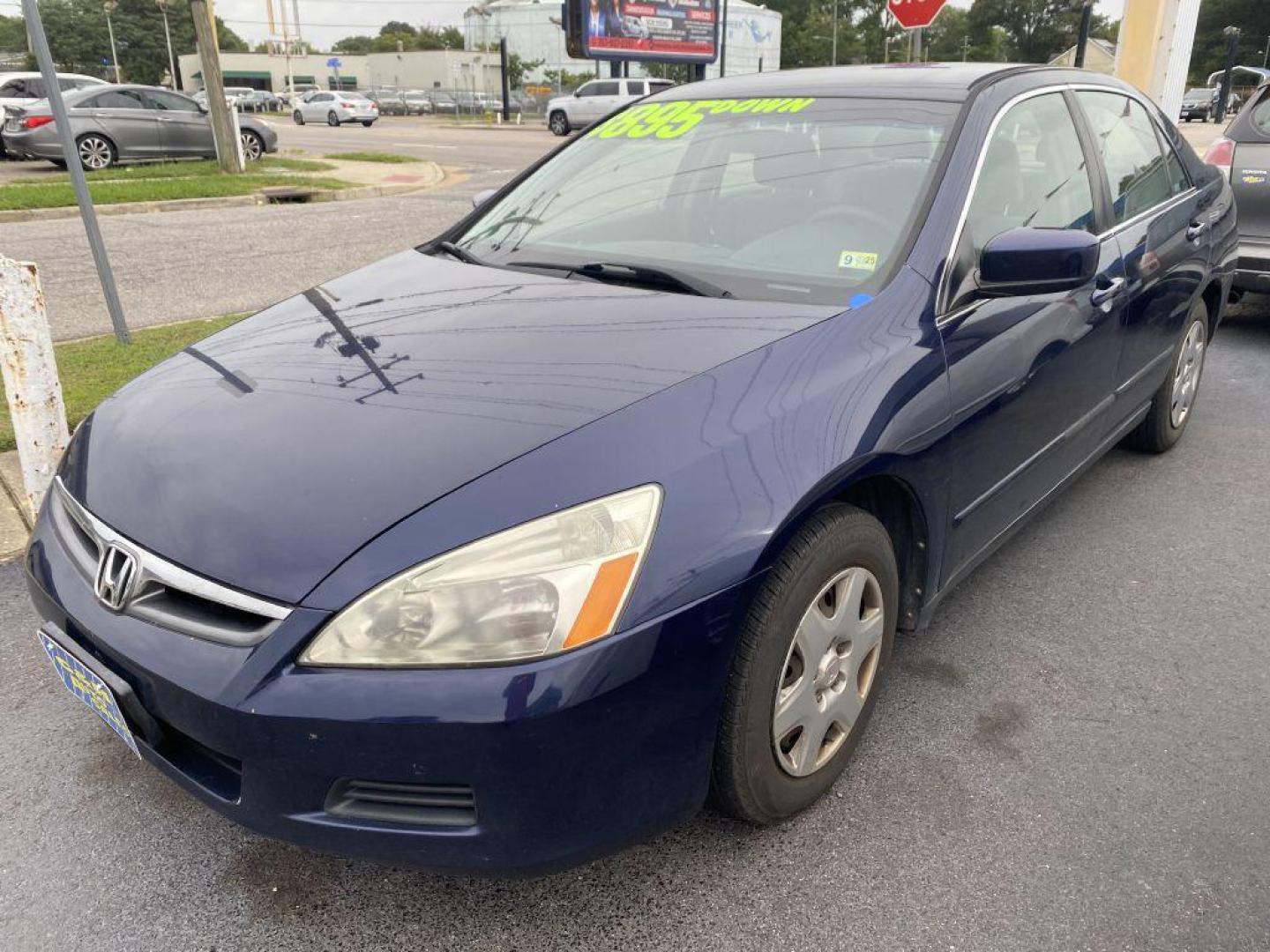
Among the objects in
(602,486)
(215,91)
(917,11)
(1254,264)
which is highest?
(917,11)

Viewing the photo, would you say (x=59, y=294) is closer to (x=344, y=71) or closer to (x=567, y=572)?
(x=567, y=572)

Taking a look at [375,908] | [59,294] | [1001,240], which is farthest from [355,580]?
[59,294]

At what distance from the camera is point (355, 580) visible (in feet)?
5.39

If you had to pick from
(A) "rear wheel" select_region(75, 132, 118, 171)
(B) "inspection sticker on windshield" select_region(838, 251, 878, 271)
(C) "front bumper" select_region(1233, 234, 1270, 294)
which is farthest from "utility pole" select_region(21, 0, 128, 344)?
(A) "rear wheel" select_region(75, 132, 118, 171)

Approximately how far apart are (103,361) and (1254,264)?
668cm

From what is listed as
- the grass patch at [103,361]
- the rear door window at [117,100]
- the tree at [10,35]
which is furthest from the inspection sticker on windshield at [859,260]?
the tree at [10,35]

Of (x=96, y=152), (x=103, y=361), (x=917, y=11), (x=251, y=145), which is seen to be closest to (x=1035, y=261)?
(x=103, y=361)

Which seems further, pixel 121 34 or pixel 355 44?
pixel 355 44

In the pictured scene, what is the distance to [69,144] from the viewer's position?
5.17 m

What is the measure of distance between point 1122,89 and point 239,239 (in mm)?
8557

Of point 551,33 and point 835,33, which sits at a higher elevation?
point 551,33

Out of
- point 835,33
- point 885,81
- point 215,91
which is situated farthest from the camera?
point 835,33

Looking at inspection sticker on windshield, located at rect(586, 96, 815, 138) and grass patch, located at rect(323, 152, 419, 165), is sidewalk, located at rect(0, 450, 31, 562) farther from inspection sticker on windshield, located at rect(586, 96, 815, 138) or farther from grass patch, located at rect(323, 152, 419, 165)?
grass patch, located at rect(323, 152, 419, 165)

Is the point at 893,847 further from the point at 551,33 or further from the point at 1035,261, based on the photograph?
the point at 551,33
